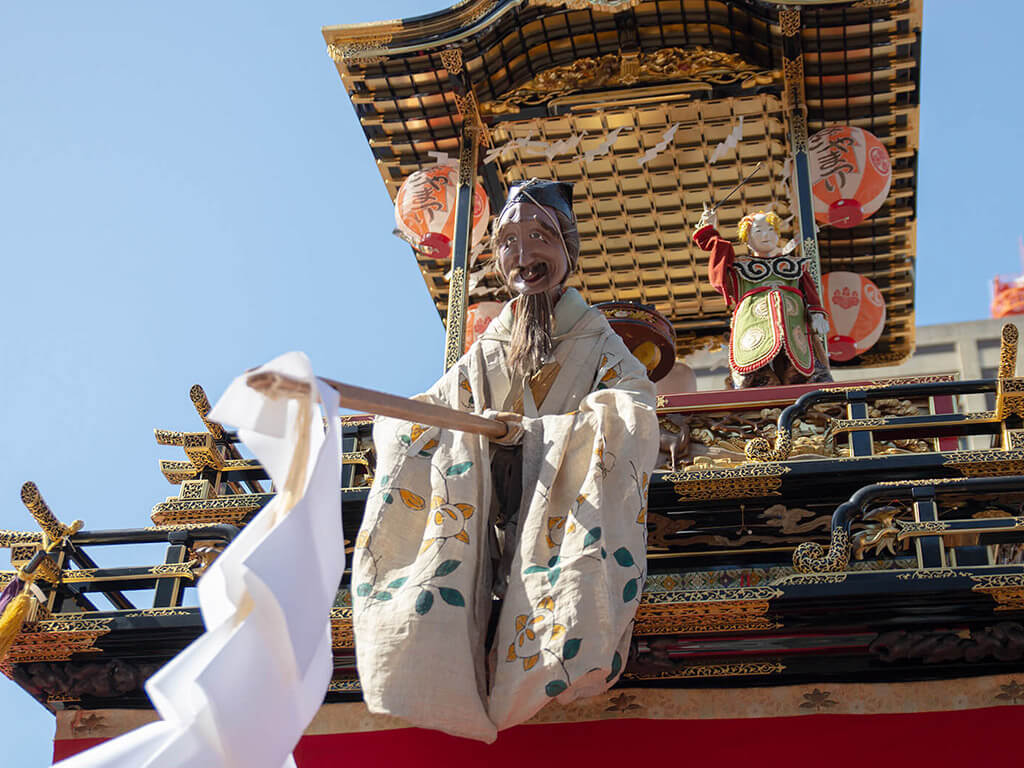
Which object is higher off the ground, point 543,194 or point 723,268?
point 723,268

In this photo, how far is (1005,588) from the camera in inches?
231

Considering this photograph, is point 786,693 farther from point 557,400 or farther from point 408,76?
point 408,76

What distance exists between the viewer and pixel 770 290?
9797 mm

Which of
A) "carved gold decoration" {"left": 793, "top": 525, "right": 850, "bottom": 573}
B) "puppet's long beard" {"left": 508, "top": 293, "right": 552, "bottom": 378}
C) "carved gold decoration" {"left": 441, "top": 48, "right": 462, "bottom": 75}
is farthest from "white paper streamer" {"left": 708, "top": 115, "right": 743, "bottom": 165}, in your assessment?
"carved gold decoration" {"left": 793, "top": 525, "right": 850, "bottom": 573}

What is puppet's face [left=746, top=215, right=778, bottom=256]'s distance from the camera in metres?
10.5

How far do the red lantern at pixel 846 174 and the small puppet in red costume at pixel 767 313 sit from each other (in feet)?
4.54

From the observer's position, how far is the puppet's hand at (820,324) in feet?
31.7

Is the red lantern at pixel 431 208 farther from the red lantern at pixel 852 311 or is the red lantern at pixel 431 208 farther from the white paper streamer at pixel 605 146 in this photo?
the red lantern at pixel 852 311

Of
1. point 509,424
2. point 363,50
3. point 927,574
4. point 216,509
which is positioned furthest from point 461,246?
point 927,574

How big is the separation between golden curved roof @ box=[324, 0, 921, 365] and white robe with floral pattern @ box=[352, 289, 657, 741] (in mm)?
6258

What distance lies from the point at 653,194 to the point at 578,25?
A: 226 centimetres

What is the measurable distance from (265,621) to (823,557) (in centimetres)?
331

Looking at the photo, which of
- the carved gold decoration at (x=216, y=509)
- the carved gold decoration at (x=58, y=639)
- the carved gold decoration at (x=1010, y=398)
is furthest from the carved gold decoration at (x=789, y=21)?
the carved gold decoration at (x=58, y=639)

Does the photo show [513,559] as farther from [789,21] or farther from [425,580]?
[789,21]
